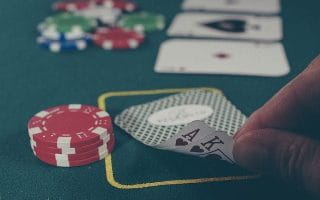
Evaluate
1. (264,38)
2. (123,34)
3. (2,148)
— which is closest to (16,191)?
(2,148)

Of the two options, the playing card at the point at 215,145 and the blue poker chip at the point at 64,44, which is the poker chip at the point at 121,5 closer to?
the blue poker chip at the point at 64,44

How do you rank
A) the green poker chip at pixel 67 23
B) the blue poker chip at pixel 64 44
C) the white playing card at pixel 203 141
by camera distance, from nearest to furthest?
the white playing card at pixel 203 141, the blue poker chip at pixel 64 44, the green poker chip at pixel 67 23

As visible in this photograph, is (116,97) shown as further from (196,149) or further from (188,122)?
(196,149)

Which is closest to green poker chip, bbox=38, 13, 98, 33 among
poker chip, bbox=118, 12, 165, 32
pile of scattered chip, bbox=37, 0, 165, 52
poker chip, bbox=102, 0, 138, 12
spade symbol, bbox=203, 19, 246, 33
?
pile of scattered chip, bbox=37, 0, 165, 52

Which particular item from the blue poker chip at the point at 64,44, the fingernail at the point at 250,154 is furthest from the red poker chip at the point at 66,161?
the blue poker chip at the point at 64,44

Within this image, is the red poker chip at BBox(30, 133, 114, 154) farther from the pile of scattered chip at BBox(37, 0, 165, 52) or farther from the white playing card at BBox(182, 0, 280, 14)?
the white playing card at BBox(182, 0, 280, 14)

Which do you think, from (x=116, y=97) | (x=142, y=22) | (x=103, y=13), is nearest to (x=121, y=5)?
(x=103, y=13)

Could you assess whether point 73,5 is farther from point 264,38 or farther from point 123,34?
point 264,38
